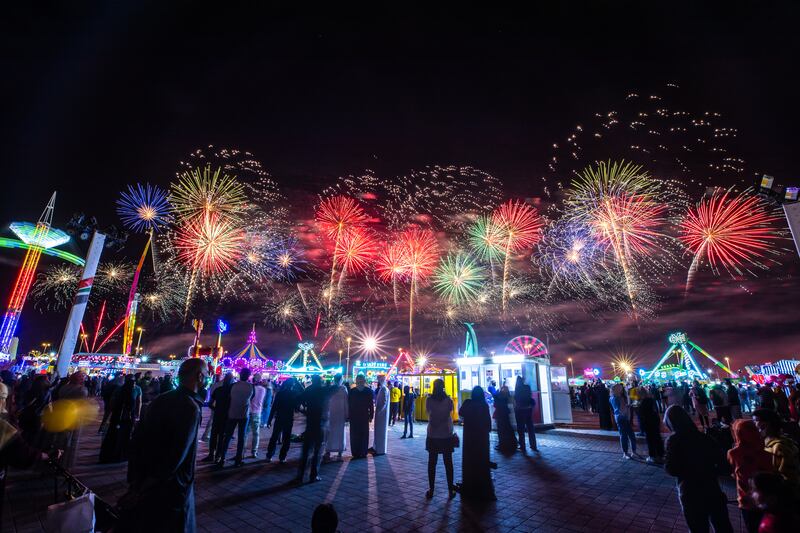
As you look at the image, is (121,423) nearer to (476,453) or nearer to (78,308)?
(476,453)

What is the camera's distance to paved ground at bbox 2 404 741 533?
5184 millimetres

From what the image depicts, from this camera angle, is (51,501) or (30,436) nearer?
(51,501)

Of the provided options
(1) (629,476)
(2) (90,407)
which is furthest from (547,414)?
(2) (90,407)

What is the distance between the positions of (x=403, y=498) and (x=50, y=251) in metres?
48.8

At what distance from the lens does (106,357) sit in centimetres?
5353

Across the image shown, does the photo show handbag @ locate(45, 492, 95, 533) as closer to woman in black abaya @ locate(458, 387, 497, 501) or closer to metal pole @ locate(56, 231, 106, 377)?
woman in black abaya @ locate(458, 387, 497, 501)

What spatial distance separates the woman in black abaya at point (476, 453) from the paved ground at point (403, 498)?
368 mm

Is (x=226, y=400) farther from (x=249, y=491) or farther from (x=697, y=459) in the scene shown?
(x=697, y=459)

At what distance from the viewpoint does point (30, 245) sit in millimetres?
36656

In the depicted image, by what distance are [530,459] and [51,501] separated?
33.5 ft

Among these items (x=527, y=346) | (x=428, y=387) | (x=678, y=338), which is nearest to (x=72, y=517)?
(x=428, y=387)

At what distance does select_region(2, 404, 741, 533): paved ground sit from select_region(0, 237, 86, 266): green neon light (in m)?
39.2

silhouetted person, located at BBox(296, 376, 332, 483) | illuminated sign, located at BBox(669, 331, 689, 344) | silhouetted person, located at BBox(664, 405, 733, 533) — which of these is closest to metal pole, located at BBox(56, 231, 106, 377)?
silhouetted person, located at BBox(296, 376, 332, 483)

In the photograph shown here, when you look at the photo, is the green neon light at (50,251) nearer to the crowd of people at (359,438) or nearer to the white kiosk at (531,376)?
the crowd of people at (359,438)
